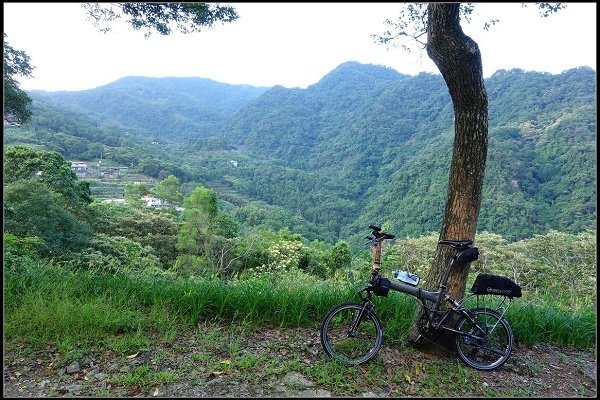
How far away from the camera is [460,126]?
3441 mm

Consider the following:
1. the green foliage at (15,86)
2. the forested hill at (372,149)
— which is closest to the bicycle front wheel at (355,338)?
the green foliage at (15,86)

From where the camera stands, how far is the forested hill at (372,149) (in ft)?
151

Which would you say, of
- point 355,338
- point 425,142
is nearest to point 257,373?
point 355,338

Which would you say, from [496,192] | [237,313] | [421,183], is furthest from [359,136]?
[237,313]

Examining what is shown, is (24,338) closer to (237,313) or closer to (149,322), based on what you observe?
(149,322)

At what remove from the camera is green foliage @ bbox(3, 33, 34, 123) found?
9.62 metres

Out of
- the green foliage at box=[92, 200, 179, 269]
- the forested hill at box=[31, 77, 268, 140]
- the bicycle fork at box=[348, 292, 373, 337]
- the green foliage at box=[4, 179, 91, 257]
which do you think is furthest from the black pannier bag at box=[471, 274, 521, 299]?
the forested hill at box=[31, 77, 268, 140]

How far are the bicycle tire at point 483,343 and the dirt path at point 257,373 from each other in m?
0.09

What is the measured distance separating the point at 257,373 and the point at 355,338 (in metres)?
0.88

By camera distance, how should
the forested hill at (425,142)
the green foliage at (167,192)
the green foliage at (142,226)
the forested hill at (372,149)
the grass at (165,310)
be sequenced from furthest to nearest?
1. the forested hill at (372,149)
2. the forested hill at (425,142)
3. the green foliage at (167,192)
4. the green foliage at (142,226)
5. the grass at (165,310)

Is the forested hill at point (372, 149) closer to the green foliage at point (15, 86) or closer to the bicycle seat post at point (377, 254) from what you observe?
the green foliage at point (15, 86)

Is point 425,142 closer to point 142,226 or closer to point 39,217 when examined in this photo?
point 142,226

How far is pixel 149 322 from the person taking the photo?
3.71 m

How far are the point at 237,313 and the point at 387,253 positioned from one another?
59.7 feet
